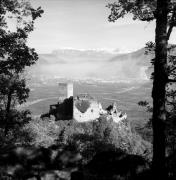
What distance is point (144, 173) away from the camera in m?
13.0

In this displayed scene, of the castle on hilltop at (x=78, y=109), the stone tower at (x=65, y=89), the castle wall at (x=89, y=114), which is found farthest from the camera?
the stone tower at (x=65, y=89)

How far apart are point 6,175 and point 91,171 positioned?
143 inches

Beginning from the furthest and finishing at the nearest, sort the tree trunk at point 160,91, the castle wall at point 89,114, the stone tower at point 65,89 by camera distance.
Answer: the stone tower at point 65,89 → the castle wall at point 89,114 → the tree trunk at point 160,91

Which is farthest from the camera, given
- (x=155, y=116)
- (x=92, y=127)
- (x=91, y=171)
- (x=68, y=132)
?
(x=92, y=127)

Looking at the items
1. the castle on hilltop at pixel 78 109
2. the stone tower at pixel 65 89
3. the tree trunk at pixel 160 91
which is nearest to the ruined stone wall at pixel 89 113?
the castle on hilltop at pixel 78 109

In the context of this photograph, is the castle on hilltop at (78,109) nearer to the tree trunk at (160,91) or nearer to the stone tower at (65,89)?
the stone tower at (65,89)

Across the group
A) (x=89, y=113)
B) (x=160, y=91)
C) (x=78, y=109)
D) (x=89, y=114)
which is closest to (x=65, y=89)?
(x=89, y=113)

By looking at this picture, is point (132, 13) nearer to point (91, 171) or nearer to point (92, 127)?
point (91, 171)

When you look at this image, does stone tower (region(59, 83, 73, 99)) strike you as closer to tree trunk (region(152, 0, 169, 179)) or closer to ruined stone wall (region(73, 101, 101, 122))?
ruined stone wall (region(73, 101, 101, 122))

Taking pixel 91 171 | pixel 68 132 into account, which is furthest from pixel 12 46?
pixel 68 132

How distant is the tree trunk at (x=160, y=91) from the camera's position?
12.3 metres

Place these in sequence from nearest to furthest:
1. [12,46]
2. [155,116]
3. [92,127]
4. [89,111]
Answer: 1. [155,116]
2. [12,46]
3. [92,127]
4. [89,111]

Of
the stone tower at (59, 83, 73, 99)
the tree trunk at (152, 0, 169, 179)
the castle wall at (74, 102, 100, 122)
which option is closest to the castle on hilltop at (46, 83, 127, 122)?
the castle wall at (74, 102, 100, 122)

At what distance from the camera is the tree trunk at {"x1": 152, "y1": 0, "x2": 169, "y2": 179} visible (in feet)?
40.4
